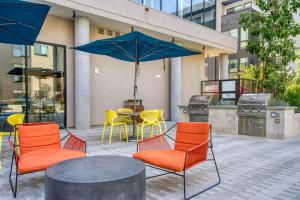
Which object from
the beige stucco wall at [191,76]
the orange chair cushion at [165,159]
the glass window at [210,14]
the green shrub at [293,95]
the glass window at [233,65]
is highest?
the glass window at [210,14]

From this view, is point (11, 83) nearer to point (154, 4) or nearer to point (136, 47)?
point (136, 47)

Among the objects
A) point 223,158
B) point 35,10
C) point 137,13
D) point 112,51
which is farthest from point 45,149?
point 137,13

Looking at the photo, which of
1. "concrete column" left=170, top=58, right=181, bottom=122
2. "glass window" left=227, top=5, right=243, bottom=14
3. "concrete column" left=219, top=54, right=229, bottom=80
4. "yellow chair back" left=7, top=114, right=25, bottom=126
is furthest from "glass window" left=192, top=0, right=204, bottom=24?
"glass window" left=227, top=5, right=243, bottom=14

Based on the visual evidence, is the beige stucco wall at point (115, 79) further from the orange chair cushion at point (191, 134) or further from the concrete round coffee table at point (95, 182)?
the concrete round coffee table at point (95, 182)

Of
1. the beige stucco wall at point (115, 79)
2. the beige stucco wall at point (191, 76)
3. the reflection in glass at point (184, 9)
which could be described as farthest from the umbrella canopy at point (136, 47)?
the beige stucco wall at point (191, 76)

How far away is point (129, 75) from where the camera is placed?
1127cm

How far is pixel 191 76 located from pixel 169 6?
4093mm

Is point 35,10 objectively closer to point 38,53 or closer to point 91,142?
point 91,142

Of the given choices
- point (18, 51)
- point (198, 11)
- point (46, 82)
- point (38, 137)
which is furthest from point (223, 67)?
point (38, 137)

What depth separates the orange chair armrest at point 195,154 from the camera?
3.03 meters

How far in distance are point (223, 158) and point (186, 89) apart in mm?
9497

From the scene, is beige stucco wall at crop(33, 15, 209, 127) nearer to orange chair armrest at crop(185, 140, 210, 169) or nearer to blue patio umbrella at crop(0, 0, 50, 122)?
blue patio umbrella at crop(0, 0, 50, 122)

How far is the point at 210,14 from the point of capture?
47.8ft

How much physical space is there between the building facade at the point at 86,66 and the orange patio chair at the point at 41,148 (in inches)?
193
